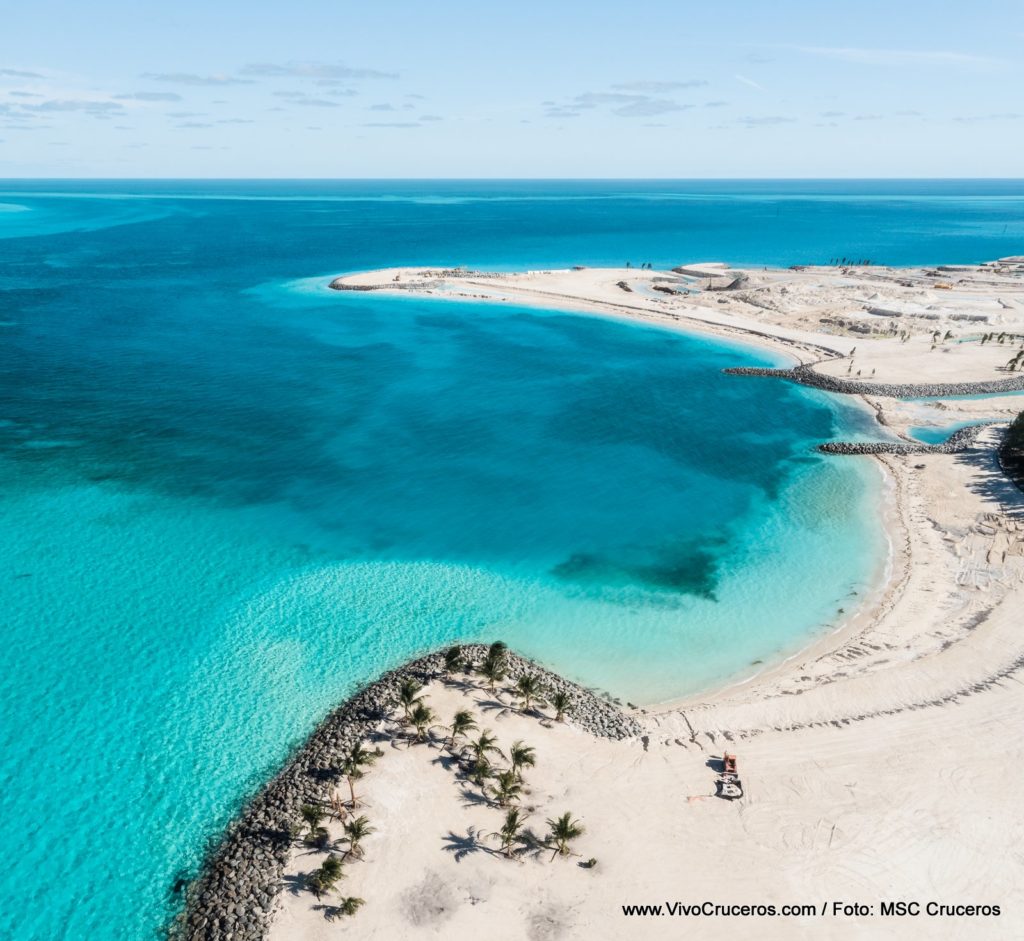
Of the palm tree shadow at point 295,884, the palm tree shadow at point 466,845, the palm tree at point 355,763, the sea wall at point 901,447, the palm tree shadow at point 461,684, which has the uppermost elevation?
the sea wall at point 901,447

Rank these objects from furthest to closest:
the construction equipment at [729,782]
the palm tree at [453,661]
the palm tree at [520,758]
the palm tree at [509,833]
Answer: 1. the palm tree at [453,661]
2. the palm tree at [520,758]
3. the construction equipment at [729,782]
4. the palm tree at [509,833]

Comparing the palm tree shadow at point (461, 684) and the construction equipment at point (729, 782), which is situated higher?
the palm tree shadow at point (461, 684)

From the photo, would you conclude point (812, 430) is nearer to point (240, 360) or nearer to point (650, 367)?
point (650, 367)

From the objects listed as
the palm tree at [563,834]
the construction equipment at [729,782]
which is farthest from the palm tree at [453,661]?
the construction equipment at [729,782]

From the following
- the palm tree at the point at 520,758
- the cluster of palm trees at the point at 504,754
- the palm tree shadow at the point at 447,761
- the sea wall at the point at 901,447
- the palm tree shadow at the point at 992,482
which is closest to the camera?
the cluster of palm trees at the point at 504,754

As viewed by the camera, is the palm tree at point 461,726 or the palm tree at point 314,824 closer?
the palm tree at point 314,824

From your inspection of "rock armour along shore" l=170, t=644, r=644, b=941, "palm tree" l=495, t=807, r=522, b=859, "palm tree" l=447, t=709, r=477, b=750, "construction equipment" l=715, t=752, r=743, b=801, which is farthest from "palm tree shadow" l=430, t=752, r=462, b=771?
"construction equipment" l=715, t=752, r=743, b=801

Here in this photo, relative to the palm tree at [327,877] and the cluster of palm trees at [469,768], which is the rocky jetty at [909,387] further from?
the palm tree at [327,877]

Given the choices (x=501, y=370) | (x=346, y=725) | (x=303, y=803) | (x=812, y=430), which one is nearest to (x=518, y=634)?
(x=346, y=725)

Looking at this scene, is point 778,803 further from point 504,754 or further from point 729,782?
point 504,754
